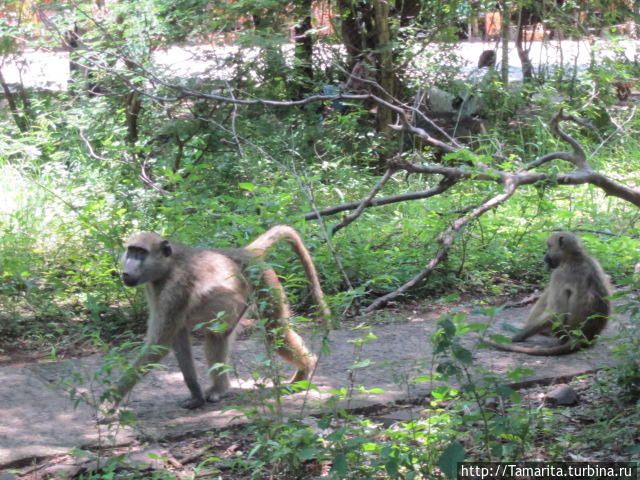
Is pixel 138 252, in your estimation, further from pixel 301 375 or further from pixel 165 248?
pixel 301 375

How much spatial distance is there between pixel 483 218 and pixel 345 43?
17.1 ft

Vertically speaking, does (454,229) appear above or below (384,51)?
below

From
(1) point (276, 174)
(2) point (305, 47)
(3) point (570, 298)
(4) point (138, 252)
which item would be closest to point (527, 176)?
(3) point (570, 298)

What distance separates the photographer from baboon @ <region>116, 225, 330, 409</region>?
4.95m

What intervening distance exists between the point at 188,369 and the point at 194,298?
1.60 ft

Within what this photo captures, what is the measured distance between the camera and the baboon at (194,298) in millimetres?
4953

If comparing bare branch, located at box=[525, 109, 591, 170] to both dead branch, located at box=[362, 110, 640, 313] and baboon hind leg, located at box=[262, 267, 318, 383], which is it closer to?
dead branch, located at box=[362, 110, 640, 313]

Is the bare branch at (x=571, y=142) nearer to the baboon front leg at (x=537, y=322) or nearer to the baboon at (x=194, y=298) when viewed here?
the baboon front leg at (x=537, y=322)

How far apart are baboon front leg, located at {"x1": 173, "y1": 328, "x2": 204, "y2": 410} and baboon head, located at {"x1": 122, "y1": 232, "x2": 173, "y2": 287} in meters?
0.43

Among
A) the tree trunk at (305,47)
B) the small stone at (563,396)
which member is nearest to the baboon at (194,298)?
the small stone at (563,396)

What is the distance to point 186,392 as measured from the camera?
546 cm

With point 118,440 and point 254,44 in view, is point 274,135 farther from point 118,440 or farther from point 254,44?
point 118,440

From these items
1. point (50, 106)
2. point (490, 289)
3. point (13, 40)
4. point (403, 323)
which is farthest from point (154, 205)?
point (13, 40)

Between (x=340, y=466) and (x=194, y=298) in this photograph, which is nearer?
(x=340, y=466)
